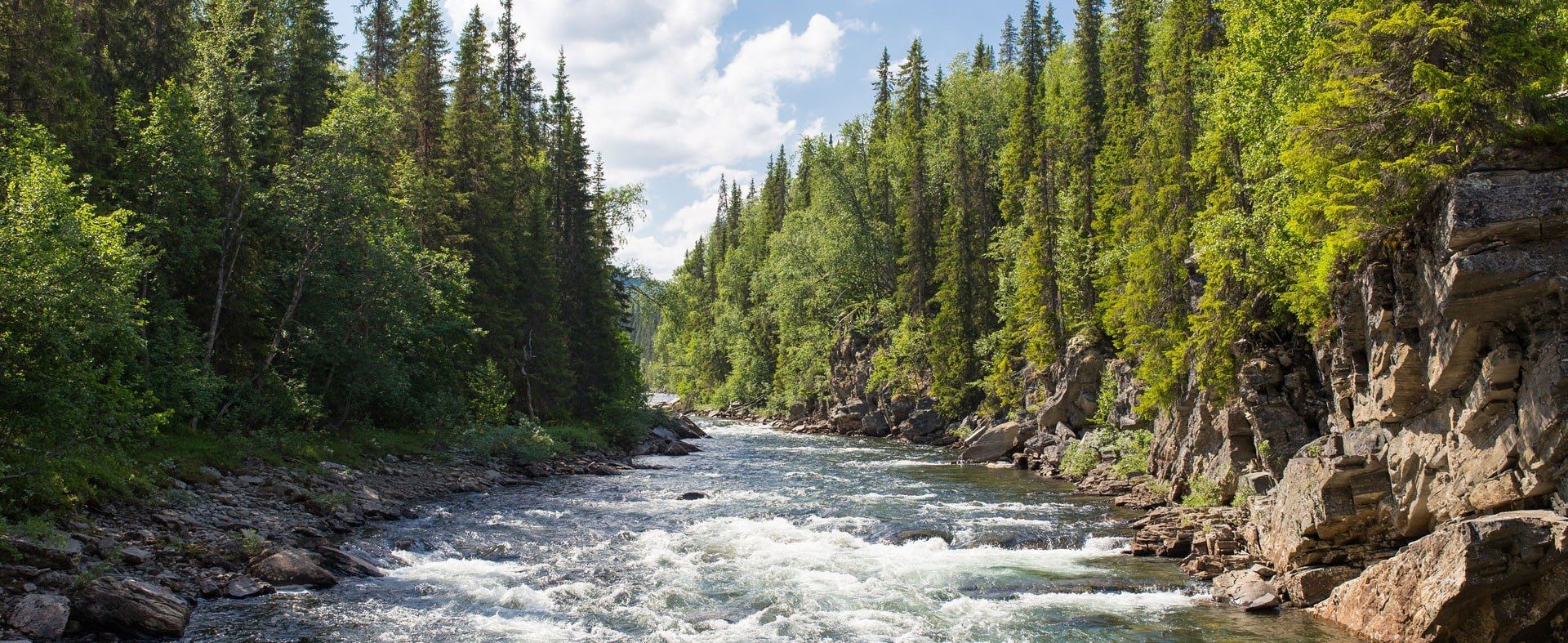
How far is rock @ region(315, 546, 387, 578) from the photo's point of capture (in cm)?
1603

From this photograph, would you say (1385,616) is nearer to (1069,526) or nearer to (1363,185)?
(1363,185)

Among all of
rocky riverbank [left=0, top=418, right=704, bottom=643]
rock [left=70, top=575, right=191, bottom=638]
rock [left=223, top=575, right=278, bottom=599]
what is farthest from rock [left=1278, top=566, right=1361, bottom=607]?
rock [left=70, top=575, right=191, bottom=638]

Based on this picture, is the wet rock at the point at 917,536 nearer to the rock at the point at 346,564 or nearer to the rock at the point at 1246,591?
the rock at the point at 1246,591

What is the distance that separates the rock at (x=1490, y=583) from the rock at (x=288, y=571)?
16.6m

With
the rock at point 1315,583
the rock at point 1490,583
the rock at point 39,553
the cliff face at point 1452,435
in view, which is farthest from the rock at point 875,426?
the rock at point 39,553

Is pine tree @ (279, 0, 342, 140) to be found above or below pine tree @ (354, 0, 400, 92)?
below

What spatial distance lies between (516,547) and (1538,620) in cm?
1734

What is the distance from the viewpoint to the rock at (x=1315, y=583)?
14.3 meters

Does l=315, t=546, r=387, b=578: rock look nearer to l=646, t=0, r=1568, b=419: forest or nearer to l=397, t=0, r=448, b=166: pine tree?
l=646, t=0, r=1568, b=419: forest

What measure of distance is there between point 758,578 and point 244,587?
28.0 ft

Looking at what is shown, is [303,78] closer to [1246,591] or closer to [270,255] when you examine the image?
[270,255]

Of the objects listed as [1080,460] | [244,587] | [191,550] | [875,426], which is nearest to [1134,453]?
[1080,460]

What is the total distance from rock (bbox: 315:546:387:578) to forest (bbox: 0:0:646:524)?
12.5ft

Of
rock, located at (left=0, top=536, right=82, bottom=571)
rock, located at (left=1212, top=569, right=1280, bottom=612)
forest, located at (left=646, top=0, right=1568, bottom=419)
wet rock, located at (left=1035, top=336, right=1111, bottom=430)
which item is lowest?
rock, located at (left=1212, top=569, right=1280, bottom=612)
